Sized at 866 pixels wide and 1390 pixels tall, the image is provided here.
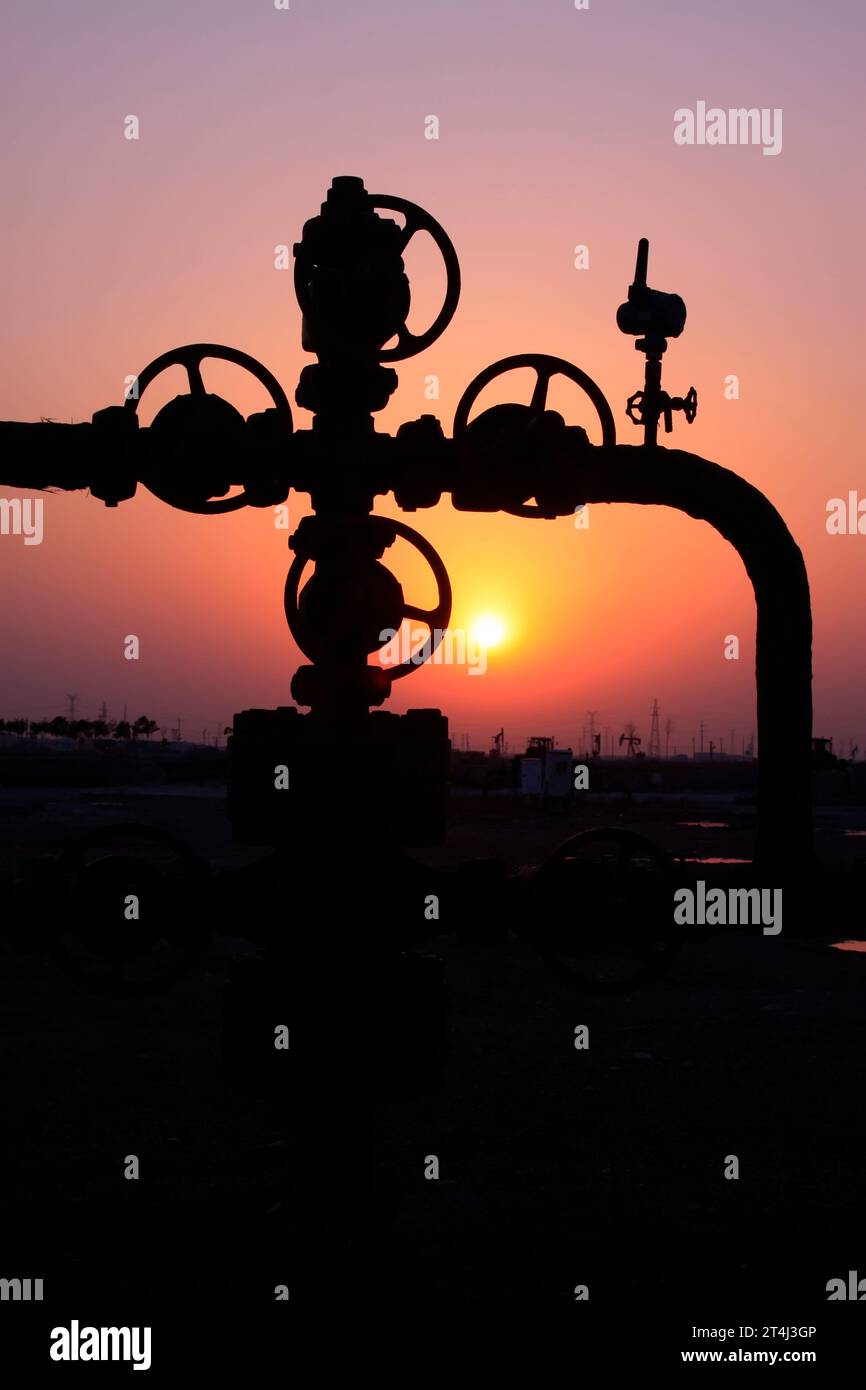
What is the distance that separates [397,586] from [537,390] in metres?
0.76

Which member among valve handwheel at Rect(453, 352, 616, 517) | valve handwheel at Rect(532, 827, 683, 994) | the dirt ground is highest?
valve handwheel at Rect(453, 352, 616, 517)

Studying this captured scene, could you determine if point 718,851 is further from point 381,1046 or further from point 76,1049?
point 381,1046

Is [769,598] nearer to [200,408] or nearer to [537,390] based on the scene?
[537,390]

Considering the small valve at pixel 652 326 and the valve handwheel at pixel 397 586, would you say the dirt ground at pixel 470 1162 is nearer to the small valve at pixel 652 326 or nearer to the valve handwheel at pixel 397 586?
the valve handwheel at pixel 397 586

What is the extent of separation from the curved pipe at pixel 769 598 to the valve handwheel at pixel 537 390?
0.37 feet

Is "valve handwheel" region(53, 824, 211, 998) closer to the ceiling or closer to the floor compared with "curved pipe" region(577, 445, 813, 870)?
closer to the floor

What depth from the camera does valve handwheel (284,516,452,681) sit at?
12.2 feet

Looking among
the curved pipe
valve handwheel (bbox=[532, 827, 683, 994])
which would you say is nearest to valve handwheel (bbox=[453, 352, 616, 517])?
the curved pipe

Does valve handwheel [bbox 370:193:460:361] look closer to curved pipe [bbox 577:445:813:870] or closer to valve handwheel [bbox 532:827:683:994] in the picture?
curved pipe [bbox 577:445:813:870]

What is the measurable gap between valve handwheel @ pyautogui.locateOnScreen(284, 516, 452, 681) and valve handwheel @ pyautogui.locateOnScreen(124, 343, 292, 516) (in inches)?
11.2

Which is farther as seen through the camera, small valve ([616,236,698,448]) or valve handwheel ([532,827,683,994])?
small valve ([616,236,698,448])

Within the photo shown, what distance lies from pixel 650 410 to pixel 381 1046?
7.39 feet
